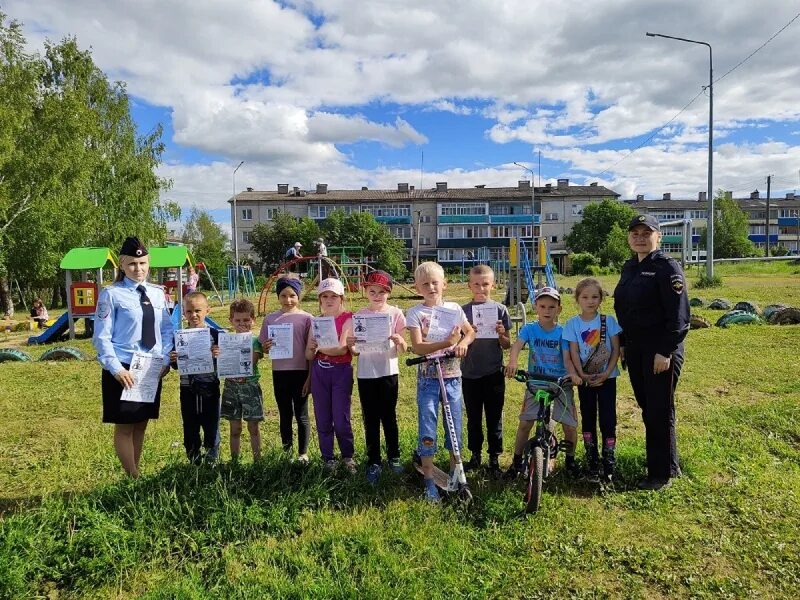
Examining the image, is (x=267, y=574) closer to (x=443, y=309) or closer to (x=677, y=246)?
(x=443, y=309)

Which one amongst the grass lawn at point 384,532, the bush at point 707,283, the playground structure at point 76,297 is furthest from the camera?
the bush at point 707,283

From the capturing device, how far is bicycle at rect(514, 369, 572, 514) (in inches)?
146

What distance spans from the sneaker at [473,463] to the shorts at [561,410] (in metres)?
0.57

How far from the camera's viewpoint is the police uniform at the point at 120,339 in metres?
3.77

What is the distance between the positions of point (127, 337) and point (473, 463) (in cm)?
288

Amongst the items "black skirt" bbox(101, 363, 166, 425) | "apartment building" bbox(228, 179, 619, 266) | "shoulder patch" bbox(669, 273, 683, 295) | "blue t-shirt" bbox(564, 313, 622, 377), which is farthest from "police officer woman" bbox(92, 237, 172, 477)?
"apartment building" bbox(228, 179, 619, 266)

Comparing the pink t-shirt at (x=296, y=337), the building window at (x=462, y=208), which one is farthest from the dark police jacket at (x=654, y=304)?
the building window at (x=462, y=208)

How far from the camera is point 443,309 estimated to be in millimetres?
3895

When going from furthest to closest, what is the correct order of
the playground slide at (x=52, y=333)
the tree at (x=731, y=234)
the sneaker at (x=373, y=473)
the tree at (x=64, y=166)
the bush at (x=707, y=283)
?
1. the tree at (x=731, y=234)
2. the bush at (x=707, y=283)
3. the tree at (x=64, y=166)
4. the playground slide at (x=52, y=333)
5. the sneaker at (x=373, y=473)

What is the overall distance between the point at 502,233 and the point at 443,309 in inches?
2594

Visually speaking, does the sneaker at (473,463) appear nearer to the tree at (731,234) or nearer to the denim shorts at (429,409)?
the denim shorts at (429,409)

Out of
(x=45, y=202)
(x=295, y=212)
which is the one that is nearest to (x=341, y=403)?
(x=45, y=202)

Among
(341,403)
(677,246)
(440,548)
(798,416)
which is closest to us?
(440,548)

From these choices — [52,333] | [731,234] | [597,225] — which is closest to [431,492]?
[52,333]
